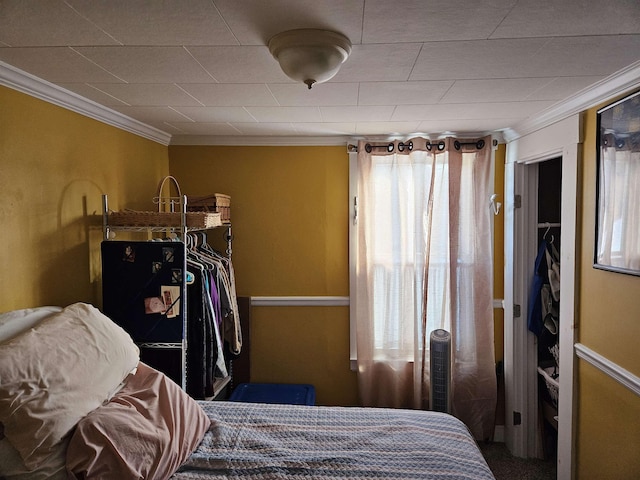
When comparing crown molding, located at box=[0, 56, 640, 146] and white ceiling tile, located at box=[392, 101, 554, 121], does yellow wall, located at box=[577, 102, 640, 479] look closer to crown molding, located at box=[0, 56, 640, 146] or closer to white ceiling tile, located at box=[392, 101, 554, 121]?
crown molding, located at box=[0, 56, 640, 146]

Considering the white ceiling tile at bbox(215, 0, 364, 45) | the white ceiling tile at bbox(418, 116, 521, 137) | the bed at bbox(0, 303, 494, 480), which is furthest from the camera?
the white ceiling tile at bbox(418, 116, 521, 137)

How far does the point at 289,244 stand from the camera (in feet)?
11.5

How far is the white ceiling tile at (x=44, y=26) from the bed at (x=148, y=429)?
1.03 m

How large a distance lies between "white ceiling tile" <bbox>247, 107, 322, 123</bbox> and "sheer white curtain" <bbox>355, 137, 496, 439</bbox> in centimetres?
73

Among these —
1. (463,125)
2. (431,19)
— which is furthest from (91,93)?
(463,125)

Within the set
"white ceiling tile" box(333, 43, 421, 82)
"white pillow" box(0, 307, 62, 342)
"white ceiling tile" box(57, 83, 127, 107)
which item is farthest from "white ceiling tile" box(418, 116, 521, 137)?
"white pillow" box(0, 307, 62, 342)

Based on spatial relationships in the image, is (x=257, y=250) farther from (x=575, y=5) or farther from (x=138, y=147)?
(x=575, y=5)

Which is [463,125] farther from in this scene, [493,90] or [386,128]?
[493,90]

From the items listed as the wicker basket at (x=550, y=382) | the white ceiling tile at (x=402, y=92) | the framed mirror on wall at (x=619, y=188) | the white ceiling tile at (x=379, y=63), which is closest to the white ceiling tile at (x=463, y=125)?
the white ceiling tile at (x=402, y=92)

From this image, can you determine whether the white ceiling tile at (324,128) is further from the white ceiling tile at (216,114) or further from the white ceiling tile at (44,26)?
the white ceiling tile at (44,26)

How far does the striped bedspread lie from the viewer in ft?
5.39

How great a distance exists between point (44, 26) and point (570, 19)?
65.8 inches

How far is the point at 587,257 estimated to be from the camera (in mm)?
2283

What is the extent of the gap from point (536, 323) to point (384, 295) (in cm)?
109
